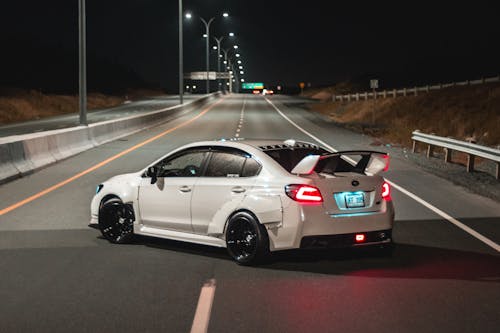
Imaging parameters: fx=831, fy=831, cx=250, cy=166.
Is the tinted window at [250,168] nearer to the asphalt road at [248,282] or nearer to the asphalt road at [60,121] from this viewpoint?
the asphalt road at [248,282]

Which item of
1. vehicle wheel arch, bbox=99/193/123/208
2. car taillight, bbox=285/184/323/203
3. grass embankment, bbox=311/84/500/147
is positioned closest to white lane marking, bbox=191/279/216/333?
car taillight, bbox=285/184/323/203

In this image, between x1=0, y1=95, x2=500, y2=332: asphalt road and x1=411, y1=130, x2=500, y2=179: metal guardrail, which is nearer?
x1=0, y1=95, x2=500, y2=332: asphalt road

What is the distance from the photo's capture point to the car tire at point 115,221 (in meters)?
10.2

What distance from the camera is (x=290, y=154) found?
31.2 ft

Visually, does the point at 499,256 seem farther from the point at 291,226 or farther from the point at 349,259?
the point at 291,226

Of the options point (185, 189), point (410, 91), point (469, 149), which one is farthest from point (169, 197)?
point (410, 91)

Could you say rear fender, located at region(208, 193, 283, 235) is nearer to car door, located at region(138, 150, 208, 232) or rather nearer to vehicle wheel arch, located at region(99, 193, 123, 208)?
car door, located at region(138, 150, 208, 232)

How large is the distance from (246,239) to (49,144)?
14.8 metres

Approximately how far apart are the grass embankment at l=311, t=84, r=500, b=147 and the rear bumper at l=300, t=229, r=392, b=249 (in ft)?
66.9

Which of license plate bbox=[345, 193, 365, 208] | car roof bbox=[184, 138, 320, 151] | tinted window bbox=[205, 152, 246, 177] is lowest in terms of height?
license plate bbox=[345, 193, 365, 208]

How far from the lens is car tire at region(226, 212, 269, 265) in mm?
8578

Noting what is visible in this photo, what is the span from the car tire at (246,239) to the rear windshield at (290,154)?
88 centimetres

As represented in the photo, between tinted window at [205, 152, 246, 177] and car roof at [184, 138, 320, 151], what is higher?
car roof at [184, 138, 320, 151]

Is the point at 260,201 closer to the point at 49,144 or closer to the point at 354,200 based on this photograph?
the point at 354,200
